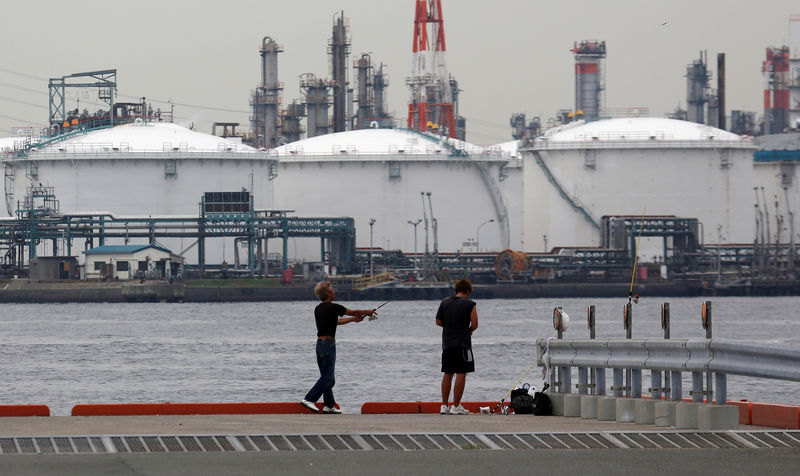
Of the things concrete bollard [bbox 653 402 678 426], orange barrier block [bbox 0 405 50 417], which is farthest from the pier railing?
orange barrier block [bbox 0 405 50 417]

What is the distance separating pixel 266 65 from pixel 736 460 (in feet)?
413

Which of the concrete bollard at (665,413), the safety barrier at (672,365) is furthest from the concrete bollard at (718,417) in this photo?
the concrete bollard at (665,413)

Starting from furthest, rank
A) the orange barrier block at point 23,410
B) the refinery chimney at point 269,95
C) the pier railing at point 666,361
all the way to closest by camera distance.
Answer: the refinery chimney at point 269,95 → the orange barrier block at point 23,410 → the pier railing at point 666,361

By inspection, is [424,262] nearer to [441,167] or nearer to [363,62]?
[441,167]

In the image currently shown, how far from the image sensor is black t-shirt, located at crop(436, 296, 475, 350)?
17031mm

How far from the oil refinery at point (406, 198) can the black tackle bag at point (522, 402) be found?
297 feet

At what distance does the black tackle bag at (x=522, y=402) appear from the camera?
1725 cm

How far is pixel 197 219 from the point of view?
349 feet

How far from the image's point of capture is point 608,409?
1573cm

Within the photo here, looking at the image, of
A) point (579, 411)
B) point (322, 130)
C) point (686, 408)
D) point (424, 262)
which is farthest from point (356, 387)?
point (322, 130)

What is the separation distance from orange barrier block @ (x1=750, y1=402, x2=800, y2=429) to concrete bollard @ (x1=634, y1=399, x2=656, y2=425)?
1.07 m

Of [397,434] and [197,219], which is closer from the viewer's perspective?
[397,434]

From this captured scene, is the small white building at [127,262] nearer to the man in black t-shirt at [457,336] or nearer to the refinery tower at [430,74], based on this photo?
the refinery tower at [430,74]

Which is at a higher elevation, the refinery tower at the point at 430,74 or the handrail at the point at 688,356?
the refinery tower at the point at 430,74
